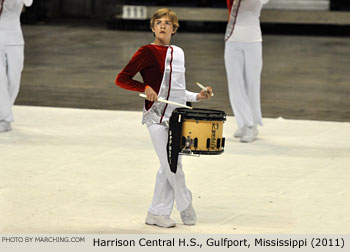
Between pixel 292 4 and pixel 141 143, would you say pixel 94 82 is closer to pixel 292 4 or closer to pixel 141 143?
pixel 141 143

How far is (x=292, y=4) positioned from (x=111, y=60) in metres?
6.42

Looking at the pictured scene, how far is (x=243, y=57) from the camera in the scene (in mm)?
8750

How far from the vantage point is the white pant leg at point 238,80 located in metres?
8.70

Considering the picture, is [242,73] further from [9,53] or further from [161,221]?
[161,221]

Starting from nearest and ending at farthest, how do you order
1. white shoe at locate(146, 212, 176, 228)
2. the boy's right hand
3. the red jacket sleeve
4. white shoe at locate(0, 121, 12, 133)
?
the boy's right hand, the red jacket sleeve, white shoe at locate(146, 212, 176, 228), white shoe at locate(0, 121, 12, 133)

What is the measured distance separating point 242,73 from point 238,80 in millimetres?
93

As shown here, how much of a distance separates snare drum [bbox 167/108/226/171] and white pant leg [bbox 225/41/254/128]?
137 inches

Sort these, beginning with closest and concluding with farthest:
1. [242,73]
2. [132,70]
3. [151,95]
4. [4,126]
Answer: [151,95] → [132,70] → [242,73] → [4,126]

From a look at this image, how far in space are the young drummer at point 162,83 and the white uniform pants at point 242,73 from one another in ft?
10.6

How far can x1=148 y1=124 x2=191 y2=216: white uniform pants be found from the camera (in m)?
5.44

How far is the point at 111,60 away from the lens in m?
15.1

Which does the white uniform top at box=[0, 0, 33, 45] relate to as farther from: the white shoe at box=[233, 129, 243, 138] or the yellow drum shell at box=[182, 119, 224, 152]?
the yellow drum shell at box=[182, 119, 224, 152]

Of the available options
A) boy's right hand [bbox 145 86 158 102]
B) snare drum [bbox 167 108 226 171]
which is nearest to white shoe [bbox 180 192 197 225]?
snare drum [bbox 167 108 226 171]

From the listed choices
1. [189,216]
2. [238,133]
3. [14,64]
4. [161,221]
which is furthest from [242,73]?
[161,221]
